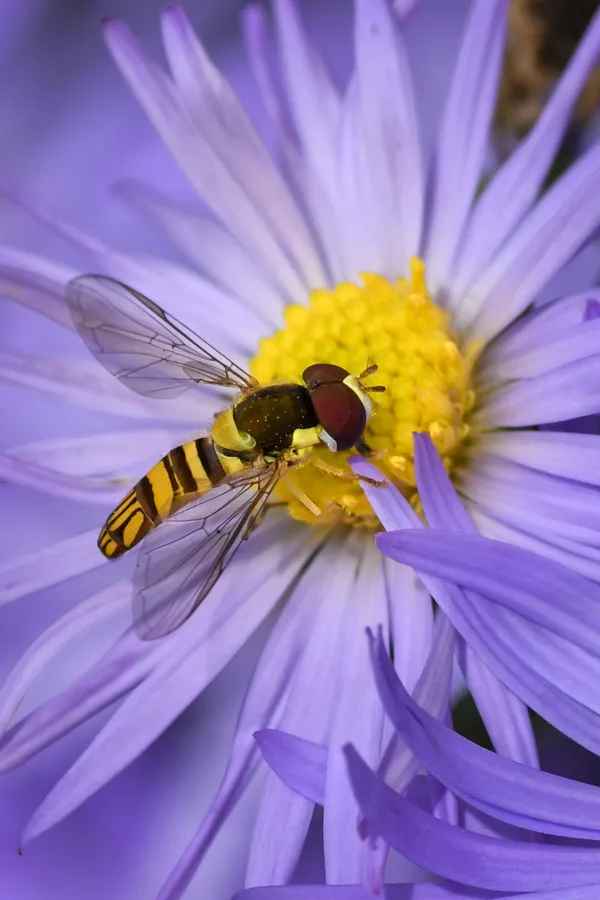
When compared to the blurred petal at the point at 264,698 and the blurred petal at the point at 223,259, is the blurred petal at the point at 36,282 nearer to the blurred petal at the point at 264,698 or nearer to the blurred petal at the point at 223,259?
the blurred petal at the point at 223,259

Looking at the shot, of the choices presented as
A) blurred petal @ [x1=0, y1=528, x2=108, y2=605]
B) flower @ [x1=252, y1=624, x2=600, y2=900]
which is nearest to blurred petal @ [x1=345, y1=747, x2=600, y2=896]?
flower @ [x1=252, y1=624, x2=600, y2=900]

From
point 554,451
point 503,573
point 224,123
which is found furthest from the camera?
point 224,123

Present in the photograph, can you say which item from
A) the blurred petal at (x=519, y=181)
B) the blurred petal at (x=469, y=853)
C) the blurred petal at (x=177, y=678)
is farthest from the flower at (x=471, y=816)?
the blurred petal at (x=519, y=181)

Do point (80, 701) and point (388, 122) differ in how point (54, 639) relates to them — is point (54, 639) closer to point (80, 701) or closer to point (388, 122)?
point (80, 701)

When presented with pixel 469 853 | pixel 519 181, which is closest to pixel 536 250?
pixel 519 181

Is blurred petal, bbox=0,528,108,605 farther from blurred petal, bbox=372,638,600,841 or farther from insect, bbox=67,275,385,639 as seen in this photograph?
blurred petal, bbox=372,638,600,841

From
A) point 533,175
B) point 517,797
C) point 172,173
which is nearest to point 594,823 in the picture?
point 517,797
